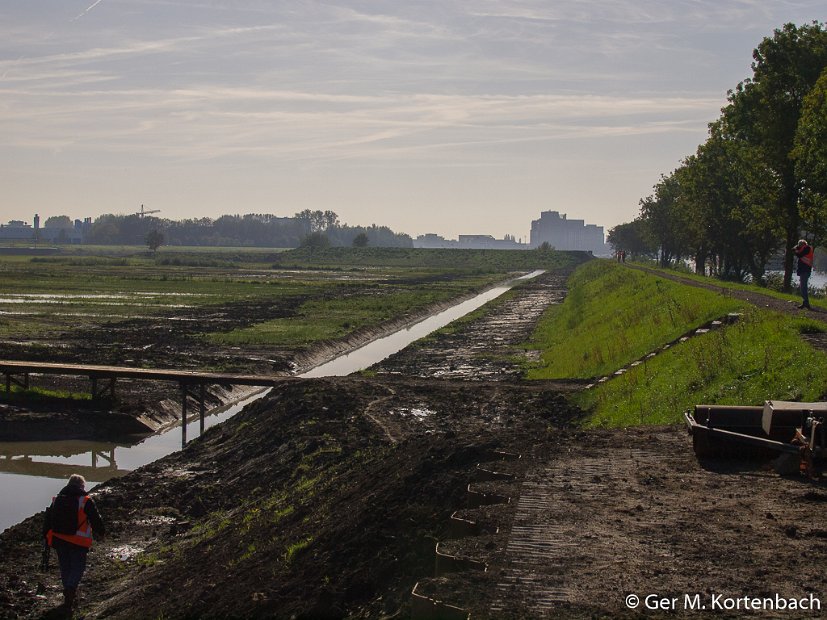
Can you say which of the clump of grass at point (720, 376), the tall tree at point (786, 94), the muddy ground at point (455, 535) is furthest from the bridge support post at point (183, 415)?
the tall tree at point (786, 94)

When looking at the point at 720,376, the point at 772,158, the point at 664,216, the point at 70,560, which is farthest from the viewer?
the point at 664,216

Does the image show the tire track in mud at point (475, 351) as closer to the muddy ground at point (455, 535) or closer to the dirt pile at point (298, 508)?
the dirt pile at point (298, 508)

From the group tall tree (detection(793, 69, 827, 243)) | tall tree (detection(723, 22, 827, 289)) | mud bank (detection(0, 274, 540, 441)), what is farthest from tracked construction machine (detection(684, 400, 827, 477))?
tall tree (detection(723, 22, 827, 289))

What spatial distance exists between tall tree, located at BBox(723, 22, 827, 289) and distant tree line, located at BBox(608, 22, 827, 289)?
0.15 feet

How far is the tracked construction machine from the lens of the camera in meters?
11.5

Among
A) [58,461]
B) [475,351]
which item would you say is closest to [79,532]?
[58,461]

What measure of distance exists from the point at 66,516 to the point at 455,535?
17.0ft

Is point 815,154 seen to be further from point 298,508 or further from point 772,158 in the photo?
point 298,508

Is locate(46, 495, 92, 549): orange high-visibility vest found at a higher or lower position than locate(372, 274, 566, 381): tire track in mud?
higher

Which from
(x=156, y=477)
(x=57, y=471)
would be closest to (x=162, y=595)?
(x=156, y=477)

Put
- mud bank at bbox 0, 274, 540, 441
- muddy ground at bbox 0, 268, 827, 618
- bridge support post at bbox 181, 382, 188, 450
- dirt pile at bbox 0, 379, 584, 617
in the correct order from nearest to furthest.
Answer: muddy ground at bbox 0, 268, 827, 618
dirt pile at bbox 0, 379, 584, 617
bridge support post at bbox 181, 382, 188, 450
mud bank at bbox 0, 274, 540, 441

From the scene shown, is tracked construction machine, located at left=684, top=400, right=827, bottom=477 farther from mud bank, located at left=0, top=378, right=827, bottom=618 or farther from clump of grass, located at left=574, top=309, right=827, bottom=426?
clump of grass, located at left=574, top=309, right=827, bottom=426

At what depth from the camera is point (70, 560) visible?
1285 cm

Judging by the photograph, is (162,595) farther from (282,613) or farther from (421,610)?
(421,610)
